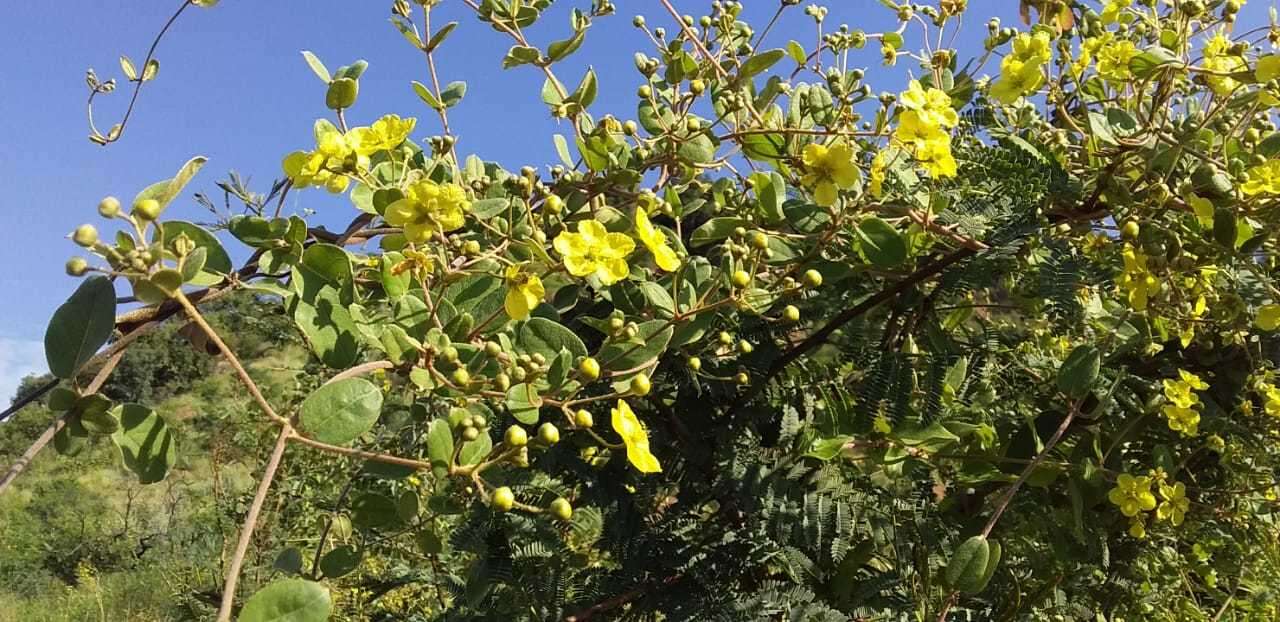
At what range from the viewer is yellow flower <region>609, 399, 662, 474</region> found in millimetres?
807

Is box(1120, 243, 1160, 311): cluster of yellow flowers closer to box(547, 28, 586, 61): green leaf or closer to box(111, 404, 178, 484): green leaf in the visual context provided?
box(547, 28, 586, 61): green leaf

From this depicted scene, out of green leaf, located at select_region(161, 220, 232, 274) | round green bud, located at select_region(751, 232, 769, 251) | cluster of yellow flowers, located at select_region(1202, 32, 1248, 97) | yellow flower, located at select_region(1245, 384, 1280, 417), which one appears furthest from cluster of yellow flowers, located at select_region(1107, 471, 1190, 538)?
green leaf, located at select_region(161, 220, 232, 274)

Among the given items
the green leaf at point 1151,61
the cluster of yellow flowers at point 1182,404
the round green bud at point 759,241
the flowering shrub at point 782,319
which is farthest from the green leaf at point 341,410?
the cluster of yellow flowers at point 1182,404

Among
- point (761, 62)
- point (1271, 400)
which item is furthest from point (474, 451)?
point (1271, 400)

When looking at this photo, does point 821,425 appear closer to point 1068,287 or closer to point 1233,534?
point 1068,287

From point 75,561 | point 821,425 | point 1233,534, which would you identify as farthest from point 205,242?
point 75,561

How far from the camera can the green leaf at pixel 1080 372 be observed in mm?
1164

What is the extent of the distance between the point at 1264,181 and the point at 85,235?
125 centimetres

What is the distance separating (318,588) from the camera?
22.1 inches

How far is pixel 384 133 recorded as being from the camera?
92 centimetres

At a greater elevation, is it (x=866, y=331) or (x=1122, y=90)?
(x=1122, y=90)

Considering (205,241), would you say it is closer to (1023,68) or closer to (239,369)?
(239,369)

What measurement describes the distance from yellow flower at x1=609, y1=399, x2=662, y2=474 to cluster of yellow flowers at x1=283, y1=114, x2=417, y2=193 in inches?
15.0

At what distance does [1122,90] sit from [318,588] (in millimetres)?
1281
